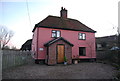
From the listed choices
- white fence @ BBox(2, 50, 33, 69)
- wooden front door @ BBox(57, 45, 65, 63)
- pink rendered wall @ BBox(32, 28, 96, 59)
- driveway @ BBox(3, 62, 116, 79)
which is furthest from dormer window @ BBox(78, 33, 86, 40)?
white fence @ BBox(2, 50, 33, 69)

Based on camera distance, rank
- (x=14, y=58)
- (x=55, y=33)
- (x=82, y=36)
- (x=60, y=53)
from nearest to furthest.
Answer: (x=14, y=58)
(x=60, y=53)
(x=55, y=33)
(x=82, y=36)

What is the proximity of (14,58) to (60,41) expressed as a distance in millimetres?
6198

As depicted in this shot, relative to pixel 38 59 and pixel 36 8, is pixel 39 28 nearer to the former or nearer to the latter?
pixel 36 8

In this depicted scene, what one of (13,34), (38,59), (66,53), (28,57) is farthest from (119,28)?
(13,34)

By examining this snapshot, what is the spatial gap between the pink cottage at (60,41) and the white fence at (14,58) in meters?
1.18

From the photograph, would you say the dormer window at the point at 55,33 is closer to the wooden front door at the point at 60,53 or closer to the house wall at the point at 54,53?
the house wall at the point at 54,53

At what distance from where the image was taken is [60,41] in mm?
13055

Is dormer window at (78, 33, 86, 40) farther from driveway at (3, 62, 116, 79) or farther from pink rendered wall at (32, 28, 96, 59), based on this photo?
driveway at (3, 62, 116, 79)

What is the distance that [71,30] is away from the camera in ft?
51.9

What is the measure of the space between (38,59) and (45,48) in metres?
1.87

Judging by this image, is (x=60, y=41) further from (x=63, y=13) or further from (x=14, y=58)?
(x=63, y=13)

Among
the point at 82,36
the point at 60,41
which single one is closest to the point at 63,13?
the point at 82,36

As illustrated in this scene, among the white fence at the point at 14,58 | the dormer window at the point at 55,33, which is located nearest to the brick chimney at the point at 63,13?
the dormer window at the point at 55,33

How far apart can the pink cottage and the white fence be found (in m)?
1.18
